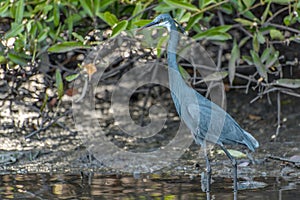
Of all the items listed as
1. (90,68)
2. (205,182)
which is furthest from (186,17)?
(205,182)

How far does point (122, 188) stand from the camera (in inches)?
225

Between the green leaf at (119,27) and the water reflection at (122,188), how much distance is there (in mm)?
1351

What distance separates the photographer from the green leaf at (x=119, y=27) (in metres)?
6.39

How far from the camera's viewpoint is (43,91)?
8.11 meters

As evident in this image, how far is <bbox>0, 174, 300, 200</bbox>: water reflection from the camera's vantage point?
5352 millimetres

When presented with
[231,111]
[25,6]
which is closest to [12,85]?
[25,6]

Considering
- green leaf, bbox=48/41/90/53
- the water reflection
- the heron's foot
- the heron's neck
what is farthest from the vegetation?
the heron's foot

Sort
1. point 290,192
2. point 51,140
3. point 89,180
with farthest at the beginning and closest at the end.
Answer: point 51,140, point 89,180, point 290,192

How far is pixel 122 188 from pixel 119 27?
5.25 ft

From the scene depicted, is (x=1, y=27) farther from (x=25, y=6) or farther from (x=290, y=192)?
(x=290, y=192)

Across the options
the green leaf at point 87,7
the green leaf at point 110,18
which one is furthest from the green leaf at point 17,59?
the green leaf at point 110,18

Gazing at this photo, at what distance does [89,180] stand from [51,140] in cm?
173

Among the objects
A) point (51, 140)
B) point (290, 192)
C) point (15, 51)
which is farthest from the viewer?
point (51, 140)

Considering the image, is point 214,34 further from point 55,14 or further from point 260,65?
point 55,14
